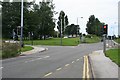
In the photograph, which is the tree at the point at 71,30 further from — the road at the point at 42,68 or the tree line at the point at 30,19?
the road at the point at 42,68

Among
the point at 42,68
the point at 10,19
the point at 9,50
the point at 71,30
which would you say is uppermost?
the point at 10,19

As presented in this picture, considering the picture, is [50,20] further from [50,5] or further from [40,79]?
[40,79]

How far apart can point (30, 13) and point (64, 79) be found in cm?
9762

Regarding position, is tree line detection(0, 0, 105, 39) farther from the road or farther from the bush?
the road

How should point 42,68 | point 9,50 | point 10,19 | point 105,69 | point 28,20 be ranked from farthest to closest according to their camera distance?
point 28,20 < point 10,19 < point 9,50 < point 42,68 < point 105,69

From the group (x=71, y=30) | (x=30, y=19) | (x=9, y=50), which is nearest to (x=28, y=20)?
(x=30, y=19)

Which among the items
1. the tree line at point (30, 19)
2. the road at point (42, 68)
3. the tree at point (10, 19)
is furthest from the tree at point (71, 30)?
the road at point (42, 68)

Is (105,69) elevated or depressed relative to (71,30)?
depressed

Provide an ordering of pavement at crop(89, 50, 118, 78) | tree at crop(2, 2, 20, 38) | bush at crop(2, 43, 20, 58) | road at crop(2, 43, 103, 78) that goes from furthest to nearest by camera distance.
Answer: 1. tree at crop(2, 2, 20, 38)
2. bush at crop(2, 43, 20, 58)
3. road at crop(2, 43, 103, 78)
4. pavement at crop(89, 50, 118, 78)

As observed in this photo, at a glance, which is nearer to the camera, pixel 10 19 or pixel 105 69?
pixel 105 69

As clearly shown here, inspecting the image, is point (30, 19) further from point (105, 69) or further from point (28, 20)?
point (105, 69)

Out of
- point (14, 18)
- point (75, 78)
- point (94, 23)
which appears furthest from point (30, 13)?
point (75, 78)

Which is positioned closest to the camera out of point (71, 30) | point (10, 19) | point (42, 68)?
point (42, 68)

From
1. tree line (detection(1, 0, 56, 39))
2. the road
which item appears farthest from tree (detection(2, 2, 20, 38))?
the road
